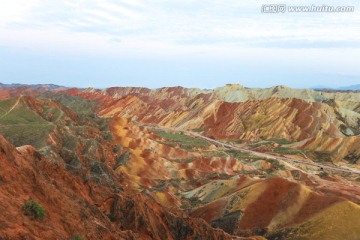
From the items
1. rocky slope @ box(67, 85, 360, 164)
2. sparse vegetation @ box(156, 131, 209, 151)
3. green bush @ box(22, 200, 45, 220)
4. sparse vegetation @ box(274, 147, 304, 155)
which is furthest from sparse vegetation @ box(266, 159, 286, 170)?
green bush @ box(22, 200, 45, 220)

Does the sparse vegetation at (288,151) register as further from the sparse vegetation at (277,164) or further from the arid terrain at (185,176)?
the sparse vegetation at (277,164)

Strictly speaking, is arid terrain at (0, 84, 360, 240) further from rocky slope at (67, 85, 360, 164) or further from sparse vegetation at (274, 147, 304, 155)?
rocky slope at (67, 85, 360, 164)

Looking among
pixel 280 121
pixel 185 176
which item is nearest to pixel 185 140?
pixel 280 121

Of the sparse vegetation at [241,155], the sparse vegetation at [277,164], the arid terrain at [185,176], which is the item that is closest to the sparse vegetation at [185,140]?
the arid terrain at [185,176]

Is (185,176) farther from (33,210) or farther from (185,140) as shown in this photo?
(33,210)

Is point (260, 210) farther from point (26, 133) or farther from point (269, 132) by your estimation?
point (269, 132)

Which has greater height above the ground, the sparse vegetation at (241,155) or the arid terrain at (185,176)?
the arid terrain at (185,176)

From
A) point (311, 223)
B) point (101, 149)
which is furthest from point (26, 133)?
point (311, 223)
